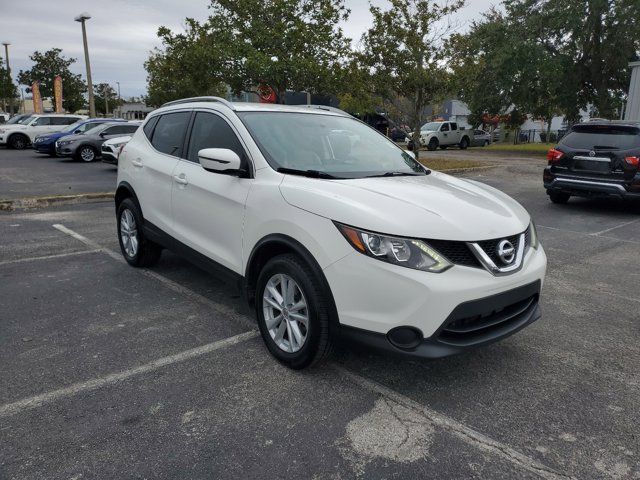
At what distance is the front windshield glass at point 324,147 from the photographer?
12.1ft

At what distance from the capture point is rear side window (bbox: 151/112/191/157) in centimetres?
467

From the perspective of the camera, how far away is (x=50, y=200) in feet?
32.2

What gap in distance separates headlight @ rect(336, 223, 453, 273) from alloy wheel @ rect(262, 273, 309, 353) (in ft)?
1.92

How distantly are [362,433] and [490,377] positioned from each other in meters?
1.09

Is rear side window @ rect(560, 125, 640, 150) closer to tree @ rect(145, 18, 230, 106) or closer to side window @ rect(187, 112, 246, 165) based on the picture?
side window @ rect(187, 112, 246, 165)

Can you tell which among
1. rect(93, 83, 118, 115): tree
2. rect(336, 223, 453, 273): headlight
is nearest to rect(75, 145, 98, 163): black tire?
rect(336, 223, 453, 273): headlight

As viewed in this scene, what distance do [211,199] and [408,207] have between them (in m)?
1.70

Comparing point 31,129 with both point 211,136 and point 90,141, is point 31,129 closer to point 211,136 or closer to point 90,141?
point 90,141

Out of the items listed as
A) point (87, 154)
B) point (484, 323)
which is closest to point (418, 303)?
point (484, 323)

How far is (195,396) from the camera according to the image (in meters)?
3.04

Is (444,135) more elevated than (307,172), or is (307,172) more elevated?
(444,135)

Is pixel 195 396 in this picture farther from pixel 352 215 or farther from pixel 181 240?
pixel 181 240

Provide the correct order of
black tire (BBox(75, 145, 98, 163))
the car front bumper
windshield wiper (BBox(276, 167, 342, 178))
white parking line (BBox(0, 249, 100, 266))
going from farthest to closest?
black tire (BBox(75, 145, 98, 163))
white parking line (BBox(0, 249, 100, 266))
windshield wiper (BBox(276, 167, 342, 178))
the car front bumper

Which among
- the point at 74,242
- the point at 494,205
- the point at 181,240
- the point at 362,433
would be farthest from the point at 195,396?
the point at 74,242
